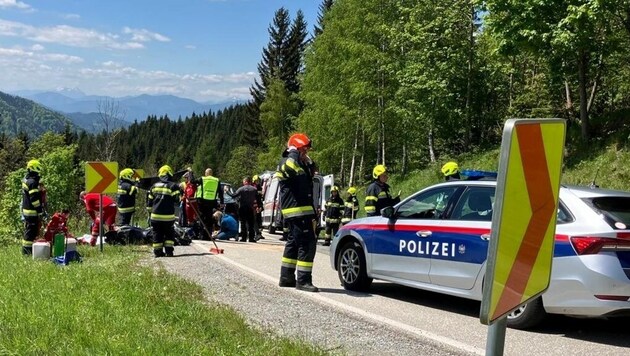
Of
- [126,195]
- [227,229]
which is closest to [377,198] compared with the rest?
[227,229]

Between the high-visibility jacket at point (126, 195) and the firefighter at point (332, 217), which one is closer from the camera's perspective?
the high-visibility jacket at point (126, 195)

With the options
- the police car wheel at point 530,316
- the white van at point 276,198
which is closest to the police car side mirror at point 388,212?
the police car wheel at point 530,316

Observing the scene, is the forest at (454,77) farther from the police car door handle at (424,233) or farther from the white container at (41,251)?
the white container at (41,251)

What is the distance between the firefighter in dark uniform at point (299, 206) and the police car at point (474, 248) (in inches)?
29.9

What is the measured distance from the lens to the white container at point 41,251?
10.8 metres

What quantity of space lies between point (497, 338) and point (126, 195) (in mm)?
14303

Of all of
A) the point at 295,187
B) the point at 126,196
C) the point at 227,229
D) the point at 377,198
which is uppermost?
the point at 295,187

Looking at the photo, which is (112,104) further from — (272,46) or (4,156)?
(4,156)

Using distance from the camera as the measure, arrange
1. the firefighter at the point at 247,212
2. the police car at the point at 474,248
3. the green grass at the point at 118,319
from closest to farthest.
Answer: the green grass at the point at 118,319
the police car at the point at 474,248
the firefighter at the point at 247,212

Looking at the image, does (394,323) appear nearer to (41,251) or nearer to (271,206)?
(41,251)

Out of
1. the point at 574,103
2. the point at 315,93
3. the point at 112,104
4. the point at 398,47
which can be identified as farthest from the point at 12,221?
the point at 574,103

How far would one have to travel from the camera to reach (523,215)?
2.12 m

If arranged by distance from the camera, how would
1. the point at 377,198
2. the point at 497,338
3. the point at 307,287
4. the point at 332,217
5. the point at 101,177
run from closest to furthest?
the point at 497,338 → the point at 307,287 → the point at 101,177 → the point at 377,198 → the point at 332,217

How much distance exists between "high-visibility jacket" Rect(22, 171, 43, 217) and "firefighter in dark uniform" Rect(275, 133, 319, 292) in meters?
6.64
